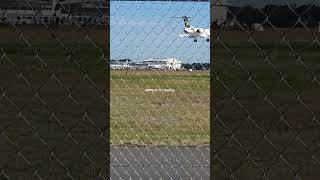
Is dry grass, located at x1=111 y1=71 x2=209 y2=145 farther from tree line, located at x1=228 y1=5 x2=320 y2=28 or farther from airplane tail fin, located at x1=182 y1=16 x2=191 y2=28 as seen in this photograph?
tree line, located at x1=228 y1=5 x2=320 y2=28

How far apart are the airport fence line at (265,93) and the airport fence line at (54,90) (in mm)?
449

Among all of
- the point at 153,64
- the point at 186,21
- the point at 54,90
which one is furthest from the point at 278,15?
the point at 153,64

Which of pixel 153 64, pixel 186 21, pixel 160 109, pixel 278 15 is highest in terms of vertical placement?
pixel 278 15

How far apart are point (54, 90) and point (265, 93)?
61.9 inches

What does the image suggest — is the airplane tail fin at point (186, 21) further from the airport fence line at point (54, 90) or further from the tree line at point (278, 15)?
the tree line at point (278, 15)

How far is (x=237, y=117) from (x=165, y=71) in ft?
3.60

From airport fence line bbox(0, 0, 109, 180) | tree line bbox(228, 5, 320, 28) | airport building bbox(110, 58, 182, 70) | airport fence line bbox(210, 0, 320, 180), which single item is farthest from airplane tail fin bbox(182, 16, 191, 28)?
tree line bbox(228, 5, 320, 28)

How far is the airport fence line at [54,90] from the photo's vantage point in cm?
182

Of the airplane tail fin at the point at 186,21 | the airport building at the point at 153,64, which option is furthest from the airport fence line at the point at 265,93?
the airport building at the point at 153,64

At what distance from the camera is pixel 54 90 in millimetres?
4207

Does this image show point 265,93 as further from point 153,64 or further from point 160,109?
point 160,109

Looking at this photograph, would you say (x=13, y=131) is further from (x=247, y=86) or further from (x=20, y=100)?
(x=247, y=86)

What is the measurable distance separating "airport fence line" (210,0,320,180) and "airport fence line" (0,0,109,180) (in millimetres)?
449

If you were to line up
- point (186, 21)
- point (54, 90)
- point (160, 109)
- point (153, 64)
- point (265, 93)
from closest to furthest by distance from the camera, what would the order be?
point (265, 93) < point (186, 21) < point (54, 90) < point (153, 64) < point (160, 109)
